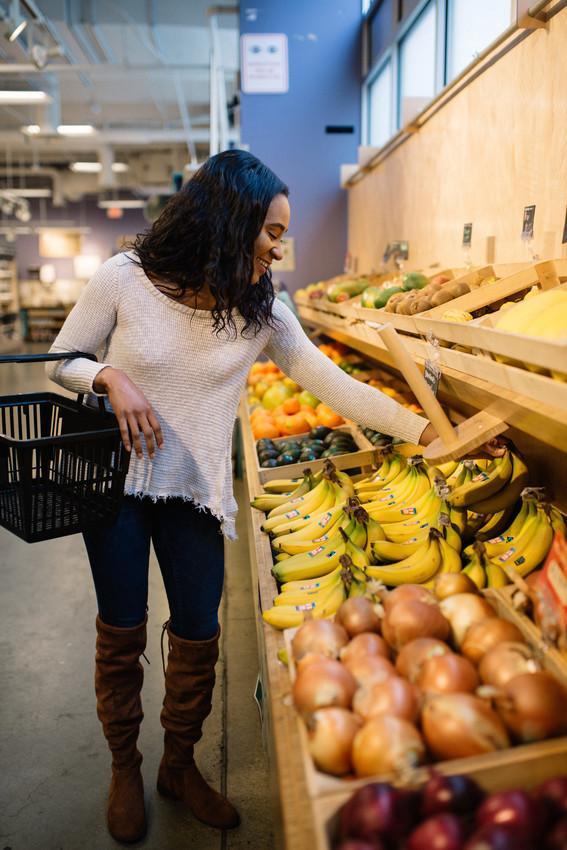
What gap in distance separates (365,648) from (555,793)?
44 cm

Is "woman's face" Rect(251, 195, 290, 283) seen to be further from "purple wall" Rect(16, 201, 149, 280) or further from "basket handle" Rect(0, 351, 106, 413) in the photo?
"purple wall" Rect(16, 201, 149, 280)

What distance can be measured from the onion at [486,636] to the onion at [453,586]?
5.8 inches

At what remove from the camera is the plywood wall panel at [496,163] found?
2.41 meters

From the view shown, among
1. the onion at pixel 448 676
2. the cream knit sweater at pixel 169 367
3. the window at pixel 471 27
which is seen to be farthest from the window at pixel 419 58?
the onion at pixel 448 676

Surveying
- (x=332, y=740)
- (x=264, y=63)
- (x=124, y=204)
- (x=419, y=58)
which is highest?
(x=264, y=63)

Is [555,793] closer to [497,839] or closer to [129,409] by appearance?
[497,839]

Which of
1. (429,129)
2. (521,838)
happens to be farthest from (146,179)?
(521,838)

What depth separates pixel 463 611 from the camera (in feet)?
4.81

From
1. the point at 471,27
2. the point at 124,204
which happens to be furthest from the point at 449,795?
the point at 124,204

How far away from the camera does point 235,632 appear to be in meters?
3.55

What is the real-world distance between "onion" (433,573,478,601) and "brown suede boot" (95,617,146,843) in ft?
3.04

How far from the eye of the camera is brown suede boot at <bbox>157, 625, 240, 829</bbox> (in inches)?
86.3

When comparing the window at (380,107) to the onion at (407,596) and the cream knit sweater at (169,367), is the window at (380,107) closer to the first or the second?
the cream knit sweater at (169,367)

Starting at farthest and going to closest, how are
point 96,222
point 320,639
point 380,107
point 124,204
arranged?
point 96,222
point 124,204
point 380,107
point 320,639
